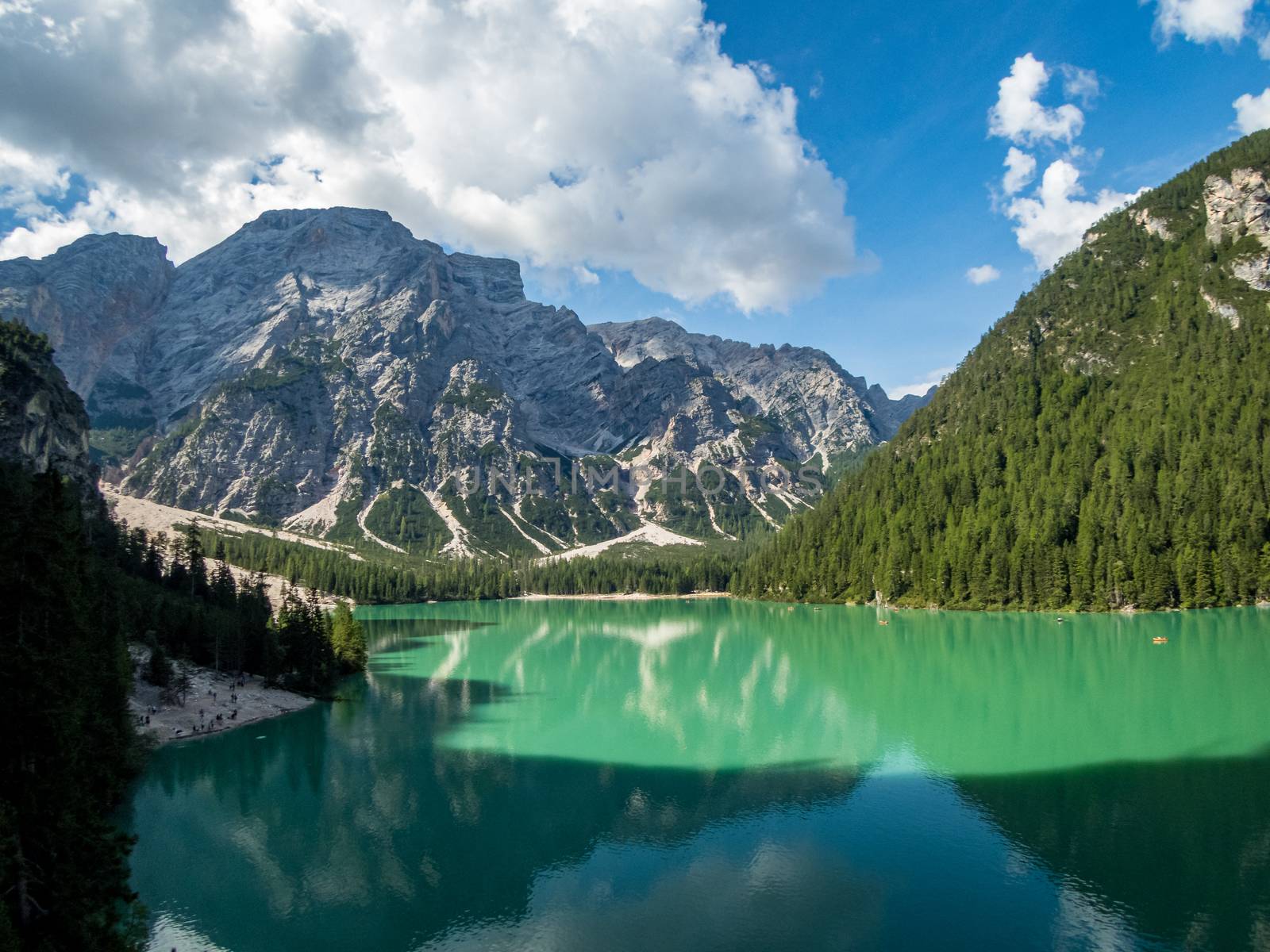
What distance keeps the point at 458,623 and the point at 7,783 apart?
131 m

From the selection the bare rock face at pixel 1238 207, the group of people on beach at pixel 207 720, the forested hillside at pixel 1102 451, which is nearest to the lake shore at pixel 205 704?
the group of people on beach at pixel 207 720

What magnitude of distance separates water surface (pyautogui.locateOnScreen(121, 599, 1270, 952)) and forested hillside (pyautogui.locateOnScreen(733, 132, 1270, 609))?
45.7 metres

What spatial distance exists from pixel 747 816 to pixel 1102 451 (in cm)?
13110

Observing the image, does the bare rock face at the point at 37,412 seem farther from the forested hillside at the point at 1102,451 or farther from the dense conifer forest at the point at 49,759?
the forested hillside at the point at 1102,451

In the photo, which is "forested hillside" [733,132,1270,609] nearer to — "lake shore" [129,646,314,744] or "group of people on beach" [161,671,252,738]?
"lake shore" [129,646,314,744]

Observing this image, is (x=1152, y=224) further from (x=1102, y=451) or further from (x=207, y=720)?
(x=207, y=720)

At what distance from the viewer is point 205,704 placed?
186 ft

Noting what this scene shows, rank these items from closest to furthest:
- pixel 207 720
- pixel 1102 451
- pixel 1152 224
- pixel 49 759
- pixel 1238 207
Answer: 1. pixel 49 759
2. pixel 207 720
3. pixel 1102 451
4. pixel 1238 207
5. pixel 1152 224

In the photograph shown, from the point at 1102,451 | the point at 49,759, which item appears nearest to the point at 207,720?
the point at 49,759

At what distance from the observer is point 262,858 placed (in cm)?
2930

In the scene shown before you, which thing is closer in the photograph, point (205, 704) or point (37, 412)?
point (205, 704)

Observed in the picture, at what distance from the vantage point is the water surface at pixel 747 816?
2223cm

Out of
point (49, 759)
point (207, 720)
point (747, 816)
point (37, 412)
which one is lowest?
point (207, 720)

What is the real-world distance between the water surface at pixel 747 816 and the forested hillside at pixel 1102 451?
4570cm
